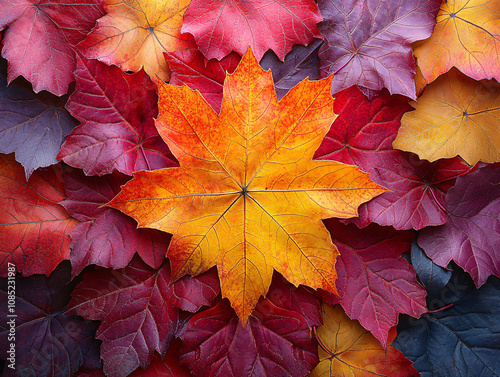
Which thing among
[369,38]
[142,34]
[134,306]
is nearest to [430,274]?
[369,38]

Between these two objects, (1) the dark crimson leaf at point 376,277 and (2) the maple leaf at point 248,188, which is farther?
(1) the dark crimson leaf at point 376,277

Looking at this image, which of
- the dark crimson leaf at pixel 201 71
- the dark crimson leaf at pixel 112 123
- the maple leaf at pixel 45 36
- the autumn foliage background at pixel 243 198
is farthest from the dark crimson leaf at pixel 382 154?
the maple leaf at pixel 45 36

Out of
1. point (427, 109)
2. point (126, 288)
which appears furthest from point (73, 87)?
point (427, 109)

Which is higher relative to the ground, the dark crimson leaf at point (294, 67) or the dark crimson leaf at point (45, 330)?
the dark crimson leaf at point (294, 67)

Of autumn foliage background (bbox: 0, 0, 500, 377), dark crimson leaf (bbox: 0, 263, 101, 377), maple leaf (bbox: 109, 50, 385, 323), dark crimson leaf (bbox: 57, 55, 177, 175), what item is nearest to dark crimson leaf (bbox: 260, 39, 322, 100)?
autumn foliage background (bbox: 0, 0, 500, 377)

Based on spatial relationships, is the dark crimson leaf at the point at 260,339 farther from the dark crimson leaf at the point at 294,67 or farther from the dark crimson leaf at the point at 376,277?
the dark crimson leaf at the point at 294,67

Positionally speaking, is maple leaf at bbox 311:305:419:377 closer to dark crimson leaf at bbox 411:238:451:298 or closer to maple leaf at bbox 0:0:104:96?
dark crimson leaf at bbox 411:238:451:298

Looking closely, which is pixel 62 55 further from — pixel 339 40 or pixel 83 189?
pixel 339 40
